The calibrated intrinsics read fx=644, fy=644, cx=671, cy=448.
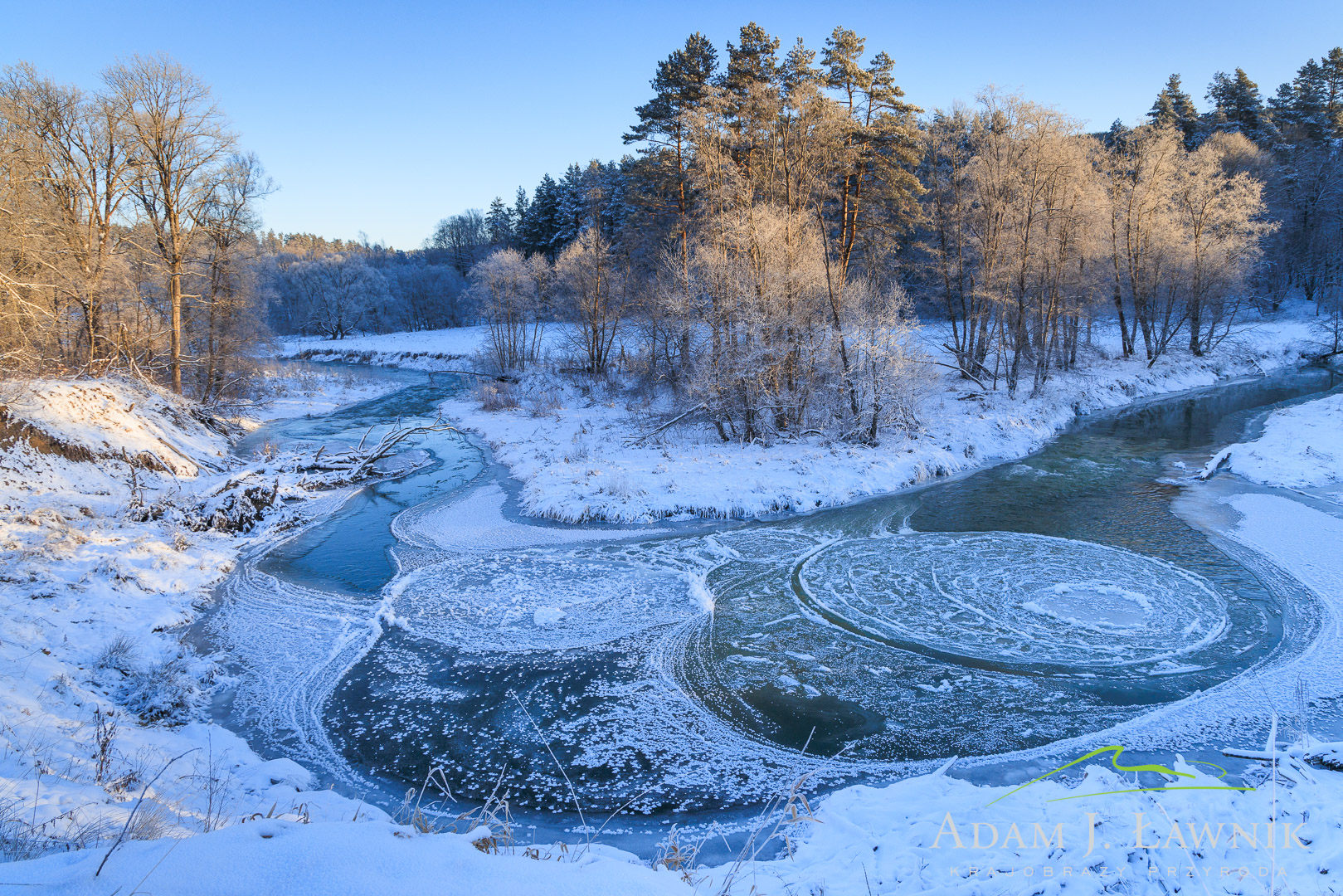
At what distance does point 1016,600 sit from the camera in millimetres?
9203

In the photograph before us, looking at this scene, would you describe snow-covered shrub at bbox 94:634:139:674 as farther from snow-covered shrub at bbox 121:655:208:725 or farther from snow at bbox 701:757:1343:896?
snow at bbox 701:757:1343:896

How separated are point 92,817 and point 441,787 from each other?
2605 mm

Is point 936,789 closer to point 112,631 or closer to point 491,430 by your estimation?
point 112,631

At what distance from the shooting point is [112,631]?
24.3ft

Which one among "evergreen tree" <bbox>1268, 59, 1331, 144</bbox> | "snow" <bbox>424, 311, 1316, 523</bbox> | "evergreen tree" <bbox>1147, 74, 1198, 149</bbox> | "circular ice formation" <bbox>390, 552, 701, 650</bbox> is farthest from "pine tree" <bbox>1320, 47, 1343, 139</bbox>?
"circular ice formation" <bbox>390, 552, 701, 650</bbox>

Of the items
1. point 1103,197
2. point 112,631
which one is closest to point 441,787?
point 112,631

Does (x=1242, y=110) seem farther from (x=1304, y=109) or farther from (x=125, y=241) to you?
(x=125, y=241)

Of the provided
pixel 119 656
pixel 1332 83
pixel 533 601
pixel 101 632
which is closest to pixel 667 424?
pixel 533 601

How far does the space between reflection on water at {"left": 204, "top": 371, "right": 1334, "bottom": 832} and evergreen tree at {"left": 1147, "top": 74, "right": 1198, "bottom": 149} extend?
4975cm

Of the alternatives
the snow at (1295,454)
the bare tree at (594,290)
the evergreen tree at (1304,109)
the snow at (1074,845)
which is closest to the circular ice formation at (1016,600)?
the snow at (1074,845)

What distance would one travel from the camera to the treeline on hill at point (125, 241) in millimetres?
14055

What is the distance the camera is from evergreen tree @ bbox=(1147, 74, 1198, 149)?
156 ft

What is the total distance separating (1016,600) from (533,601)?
6.99m

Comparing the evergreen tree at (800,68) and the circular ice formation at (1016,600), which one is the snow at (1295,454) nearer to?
the circular ice formation at (1016,600)
